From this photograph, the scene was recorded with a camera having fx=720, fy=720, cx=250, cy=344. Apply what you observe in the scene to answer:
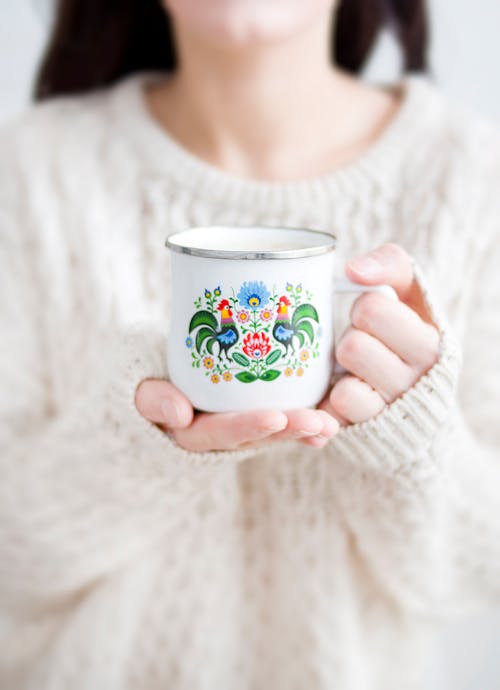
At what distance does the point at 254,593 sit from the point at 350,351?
449 mm

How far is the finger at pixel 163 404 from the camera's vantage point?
55 cm

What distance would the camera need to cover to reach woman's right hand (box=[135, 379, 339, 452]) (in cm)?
51

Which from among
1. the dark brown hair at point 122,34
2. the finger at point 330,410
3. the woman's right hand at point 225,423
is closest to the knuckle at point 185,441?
the woman's right hand at point 225,423

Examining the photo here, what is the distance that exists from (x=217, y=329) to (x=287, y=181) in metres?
0.44

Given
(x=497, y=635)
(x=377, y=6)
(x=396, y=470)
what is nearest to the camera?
(x=396, y=470)

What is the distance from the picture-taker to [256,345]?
516 mm

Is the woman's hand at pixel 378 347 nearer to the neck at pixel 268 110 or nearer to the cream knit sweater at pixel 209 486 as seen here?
the cream knit sweater at pixel 209 486

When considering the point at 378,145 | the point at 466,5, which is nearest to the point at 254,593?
the point at 378,145

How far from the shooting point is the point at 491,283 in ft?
2.72

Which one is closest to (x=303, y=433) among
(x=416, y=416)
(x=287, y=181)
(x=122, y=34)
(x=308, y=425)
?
(x=308, y=425)

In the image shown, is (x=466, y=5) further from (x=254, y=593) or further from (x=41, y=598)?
(x=41, y=598)

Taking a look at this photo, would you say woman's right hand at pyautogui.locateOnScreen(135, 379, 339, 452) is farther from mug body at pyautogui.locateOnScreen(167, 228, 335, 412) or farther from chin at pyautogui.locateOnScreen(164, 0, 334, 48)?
chin at pyautogui.locateOnScreen(164, 0, 334, 48)

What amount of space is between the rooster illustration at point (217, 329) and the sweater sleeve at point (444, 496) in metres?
0.15

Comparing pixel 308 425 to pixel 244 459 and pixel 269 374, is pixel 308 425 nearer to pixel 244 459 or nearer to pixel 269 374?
pixel 269 374
